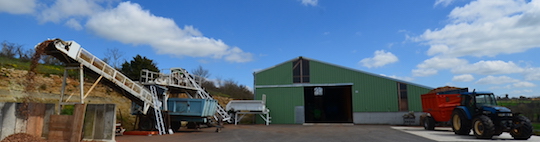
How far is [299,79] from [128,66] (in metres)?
16.1

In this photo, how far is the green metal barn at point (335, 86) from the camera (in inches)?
1005

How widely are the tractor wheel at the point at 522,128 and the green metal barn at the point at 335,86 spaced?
41.2ft

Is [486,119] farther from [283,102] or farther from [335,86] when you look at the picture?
[283,102]

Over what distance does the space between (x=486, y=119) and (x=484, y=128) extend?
39cm

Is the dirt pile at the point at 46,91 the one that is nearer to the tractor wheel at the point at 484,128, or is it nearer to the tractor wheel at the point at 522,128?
the tractor wheel at the point at 484,128

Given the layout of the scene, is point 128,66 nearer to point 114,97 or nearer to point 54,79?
point 114,97

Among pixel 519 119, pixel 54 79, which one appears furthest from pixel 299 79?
pixel 54 79

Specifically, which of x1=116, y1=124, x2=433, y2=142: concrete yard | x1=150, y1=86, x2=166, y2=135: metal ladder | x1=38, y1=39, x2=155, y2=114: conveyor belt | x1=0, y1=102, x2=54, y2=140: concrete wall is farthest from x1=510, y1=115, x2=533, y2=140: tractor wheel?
x1=0, y1=102, x2=54, y2=140: concrete wall

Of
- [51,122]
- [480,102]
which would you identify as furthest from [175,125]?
[480,102]

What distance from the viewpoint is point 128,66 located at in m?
29.5

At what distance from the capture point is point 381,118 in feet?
84.2

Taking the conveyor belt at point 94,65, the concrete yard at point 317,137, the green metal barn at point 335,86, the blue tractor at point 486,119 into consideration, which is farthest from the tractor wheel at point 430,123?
the conveyor belt at point 94,65

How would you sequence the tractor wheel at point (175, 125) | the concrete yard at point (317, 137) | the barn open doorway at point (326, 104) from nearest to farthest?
the concrete yard at point (317, 137)
the tractor wheel at point (175, 125)
the barn open doorway at point (326, 104)

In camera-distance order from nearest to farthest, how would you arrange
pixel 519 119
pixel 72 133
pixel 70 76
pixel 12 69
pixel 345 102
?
pixel 72 133, pixel 519 119, pixel 12 69, pixel 70 76, pixel 345 102
